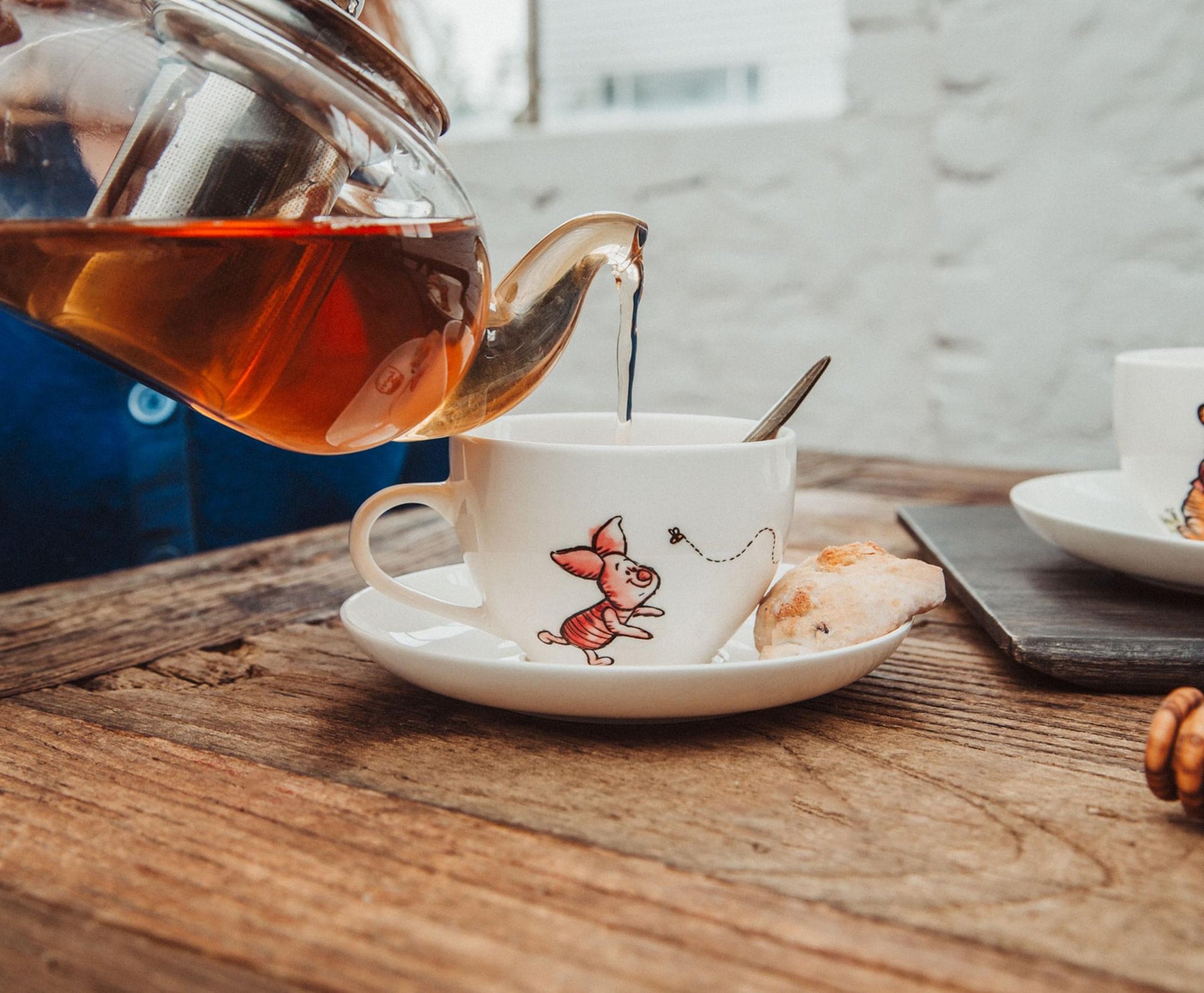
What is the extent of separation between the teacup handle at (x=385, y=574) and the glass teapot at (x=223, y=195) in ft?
0.28

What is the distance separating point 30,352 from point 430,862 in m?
0.78

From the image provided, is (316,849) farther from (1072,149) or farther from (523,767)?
(1072,149)

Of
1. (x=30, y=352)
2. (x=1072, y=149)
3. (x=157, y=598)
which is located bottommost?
(x=157, y=598)

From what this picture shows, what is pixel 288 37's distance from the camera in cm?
40

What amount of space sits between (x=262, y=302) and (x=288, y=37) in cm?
9

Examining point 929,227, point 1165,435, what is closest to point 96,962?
point 1165,435

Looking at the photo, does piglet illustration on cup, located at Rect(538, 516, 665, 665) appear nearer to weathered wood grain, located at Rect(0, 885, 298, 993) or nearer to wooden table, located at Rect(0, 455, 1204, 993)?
wooden table, located at Rect(0, 455, 1204, 993)

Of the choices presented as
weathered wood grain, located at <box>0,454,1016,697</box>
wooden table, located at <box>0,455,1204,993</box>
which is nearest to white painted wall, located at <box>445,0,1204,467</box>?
weathered wood grain, located at <box>0,454,1016,697</box>

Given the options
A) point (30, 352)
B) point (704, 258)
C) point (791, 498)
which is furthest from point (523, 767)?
point (704, 258)

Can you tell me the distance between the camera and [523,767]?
403 millimetres

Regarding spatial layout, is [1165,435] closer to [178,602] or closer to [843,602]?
[843,602]

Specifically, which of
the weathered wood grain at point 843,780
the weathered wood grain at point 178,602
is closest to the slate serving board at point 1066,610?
the weathered wood grain at point 843,780

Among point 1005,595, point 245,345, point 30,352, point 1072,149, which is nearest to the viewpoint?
point 245,345

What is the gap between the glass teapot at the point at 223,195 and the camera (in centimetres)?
41
